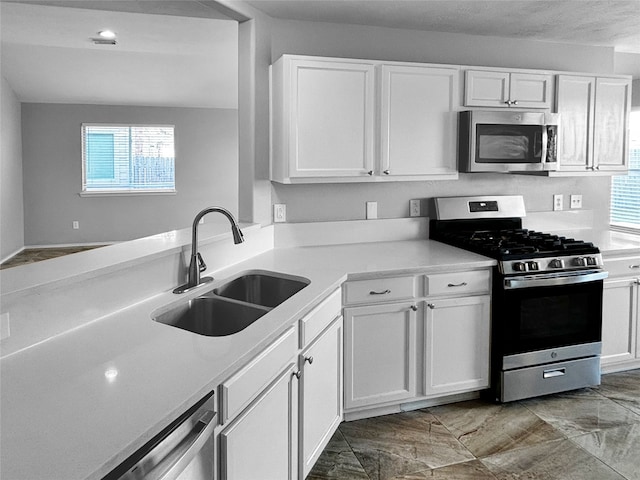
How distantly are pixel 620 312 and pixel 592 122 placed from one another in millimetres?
1286

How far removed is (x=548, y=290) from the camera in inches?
118

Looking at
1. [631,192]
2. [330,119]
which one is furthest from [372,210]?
[631,192]

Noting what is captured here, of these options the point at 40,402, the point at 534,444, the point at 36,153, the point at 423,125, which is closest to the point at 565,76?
the point at 423,125

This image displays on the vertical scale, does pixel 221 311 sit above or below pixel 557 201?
below

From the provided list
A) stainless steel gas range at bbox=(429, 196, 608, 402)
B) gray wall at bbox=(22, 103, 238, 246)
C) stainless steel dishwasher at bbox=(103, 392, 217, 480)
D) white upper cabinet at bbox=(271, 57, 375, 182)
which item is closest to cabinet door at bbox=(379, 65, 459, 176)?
white upper cabinet at bbox=(271, 57, 375, 182)

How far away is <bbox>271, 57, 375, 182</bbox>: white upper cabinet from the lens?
2982 millimetres

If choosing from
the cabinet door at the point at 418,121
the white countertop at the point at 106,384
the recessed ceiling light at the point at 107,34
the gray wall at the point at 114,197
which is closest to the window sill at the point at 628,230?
→ the cabinet door at the point at 418,121

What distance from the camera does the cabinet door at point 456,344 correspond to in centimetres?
290

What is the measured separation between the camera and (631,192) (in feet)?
19.9

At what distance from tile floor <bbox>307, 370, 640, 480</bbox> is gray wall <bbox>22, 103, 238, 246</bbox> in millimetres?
6866

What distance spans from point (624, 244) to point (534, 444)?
1577 mm

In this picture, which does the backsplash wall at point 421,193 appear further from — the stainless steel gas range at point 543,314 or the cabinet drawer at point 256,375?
the cabinet drawer at point 256,375

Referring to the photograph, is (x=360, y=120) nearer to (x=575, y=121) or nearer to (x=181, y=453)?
(x=575, y=121)

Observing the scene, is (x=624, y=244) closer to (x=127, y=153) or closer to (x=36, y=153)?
(x=127, y=153)
